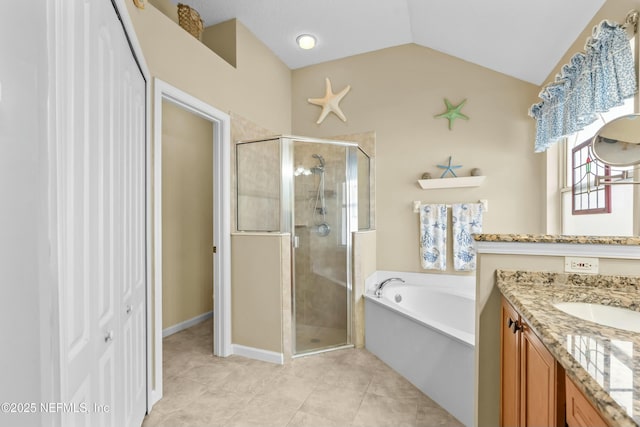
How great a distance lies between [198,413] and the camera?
184cm

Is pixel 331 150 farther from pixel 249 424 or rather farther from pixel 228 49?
pixel 249 424

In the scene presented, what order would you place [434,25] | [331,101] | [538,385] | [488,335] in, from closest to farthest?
[538,385] → [488,335] → [434,25] → [331,101]

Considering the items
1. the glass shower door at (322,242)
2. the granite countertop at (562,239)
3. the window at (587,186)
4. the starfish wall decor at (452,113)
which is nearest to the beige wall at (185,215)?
the glass shower door at (322,242)

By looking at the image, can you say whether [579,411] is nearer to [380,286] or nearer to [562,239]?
[562,239]

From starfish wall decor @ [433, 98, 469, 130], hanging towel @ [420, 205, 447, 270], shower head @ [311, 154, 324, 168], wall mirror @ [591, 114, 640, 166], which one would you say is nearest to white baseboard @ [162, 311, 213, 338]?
shower head @ [311, 154, 324, 168]

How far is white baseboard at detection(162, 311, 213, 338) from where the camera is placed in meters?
3.04

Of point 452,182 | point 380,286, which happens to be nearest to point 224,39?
point 452,182

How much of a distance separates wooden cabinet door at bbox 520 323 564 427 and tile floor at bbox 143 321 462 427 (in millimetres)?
831

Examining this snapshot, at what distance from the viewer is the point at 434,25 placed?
270 centimetres

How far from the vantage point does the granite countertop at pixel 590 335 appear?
1.82 feet

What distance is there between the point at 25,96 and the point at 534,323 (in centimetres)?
140

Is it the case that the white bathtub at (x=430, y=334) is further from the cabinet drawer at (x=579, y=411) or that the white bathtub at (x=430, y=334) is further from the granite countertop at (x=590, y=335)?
the cabinet drawer at (x=579, y=411)

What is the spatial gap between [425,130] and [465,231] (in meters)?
1.11

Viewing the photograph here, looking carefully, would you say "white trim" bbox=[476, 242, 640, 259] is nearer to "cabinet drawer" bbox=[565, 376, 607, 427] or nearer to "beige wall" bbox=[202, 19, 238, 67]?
"cabinet drawer" bbox=[565, 376, 607, 427]
